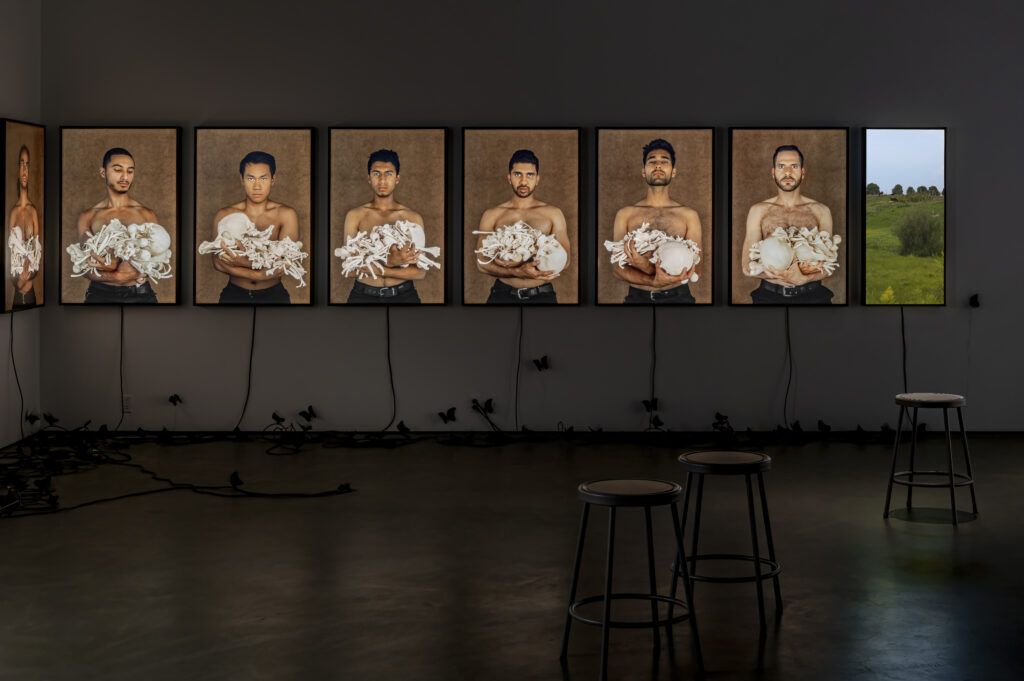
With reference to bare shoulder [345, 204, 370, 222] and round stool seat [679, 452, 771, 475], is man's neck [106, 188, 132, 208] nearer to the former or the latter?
bare shoulder [345, 204, 370, 222]

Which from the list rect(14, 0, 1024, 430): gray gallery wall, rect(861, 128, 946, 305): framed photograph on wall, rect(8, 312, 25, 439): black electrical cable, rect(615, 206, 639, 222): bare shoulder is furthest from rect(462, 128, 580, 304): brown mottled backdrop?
rect(8, 312, 25, 439): black electrical cable

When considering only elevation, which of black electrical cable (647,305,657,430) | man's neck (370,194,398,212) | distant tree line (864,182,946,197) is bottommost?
black electrical cable (647,305,657,430)

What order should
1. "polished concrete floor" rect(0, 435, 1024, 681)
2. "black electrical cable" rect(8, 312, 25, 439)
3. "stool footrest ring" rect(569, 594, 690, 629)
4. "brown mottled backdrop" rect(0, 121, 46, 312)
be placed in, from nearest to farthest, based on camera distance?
"stool footrest ring" rect(569, 594, 690, 629) < "polished concrete floor" rect(0, 435, 1024, 681) < "brown mottled backdrop" rect(0, 121, 46, 312) < "black electrical cable" rect(8, 312, 25, 439)

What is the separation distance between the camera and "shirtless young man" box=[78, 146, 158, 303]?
9438mm

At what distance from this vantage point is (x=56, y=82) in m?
9.52

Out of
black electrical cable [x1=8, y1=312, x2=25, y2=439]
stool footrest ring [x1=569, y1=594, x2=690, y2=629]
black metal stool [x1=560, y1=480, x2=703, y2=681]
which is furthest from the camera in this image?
black electrical cable [x1=8, y1=312, x2=25, y2=439]

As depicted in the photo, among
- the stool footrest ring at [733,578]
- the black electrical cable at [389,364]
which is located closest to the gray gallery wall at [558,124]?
the black electrical cable at [389,364]

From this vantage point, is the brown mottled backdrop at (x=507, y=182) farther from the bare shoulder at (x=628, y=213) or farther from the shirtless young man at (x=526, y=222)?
the bare shoulder at (x=628, y=213)

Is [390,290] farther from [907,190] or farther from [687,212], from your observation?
[907,190]

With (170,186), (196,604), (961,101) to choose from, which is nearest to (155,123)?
(170,186)

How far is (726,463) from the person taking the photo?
4.71 metres

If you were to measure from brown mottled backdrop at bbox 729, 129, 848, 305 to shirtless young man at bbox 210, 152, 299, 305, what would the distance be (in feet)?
11.6

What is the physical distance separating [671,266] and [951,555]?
163 inches

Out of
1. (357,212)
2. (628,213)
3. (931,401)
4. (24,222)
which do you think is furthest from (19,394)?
(931,401)
